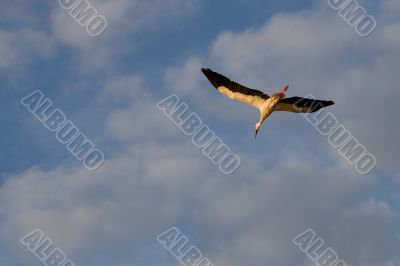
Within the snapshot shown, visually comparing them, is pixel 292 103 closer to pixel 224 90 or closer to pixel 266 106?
pixel 266 106

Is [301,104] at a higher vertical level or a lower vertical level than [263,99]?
higher

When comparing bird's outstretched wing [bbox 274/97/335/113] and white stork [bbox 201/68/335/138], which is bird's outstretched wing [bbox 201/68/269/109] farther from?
bird's outstretched wing [bbox 274/97/335/113]

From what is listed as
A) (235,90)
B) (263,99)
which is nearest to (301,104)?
(263,99)

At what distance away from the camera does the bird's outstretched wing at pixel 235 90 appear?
137 feet

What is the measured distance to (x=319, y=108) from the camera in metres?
41.7

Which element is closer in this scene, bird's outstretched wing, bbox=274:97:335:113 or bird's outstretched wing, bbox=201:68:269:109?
bird's outstretched wing, bbox=274:97:335:113

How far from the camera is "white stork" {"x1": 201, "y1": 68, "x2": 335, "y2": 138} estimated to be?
4144 cm

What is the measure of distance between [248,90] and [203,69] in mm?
4009

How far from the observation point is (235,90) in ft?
139

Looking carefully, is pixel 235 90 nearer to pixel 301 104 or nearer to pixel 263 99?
pixel 263 99

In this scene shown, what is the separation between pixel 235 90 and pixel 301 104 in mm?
4534

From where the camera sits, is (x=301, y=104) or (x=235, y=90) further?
(x=235, y=90)

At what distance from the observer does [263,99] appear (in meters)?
42.0

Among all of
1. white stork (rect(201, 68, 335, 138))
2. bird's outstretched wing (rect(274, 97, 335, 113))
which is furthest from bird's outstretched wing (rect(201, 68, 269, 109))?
bird's outstretched wing (rect(274, 97, 335, 113))
